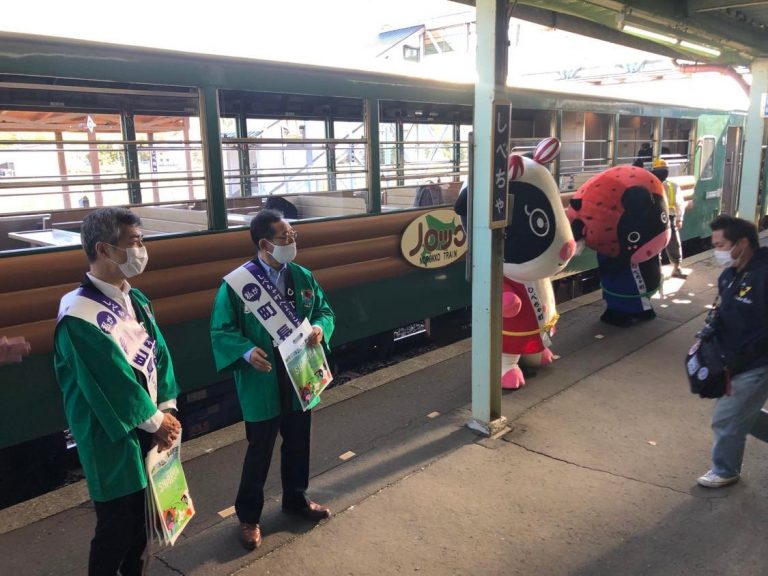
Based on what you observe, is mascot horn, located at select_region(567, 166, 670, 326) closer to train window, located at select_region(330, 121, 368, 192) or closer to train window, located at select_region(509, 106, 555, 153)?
train window, located at select_region(509, 106, 555, 153)

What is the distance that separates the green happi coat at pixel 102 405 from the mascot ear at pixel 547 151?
352 centimetres

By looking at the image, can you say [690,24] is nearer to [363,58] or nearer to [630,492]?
[363,58]

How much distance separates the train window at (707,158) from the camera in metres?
10.4

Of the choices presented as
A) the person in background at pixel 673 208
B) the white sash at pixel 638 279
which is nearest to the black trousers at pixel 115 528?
the white sash at pixel 638 279

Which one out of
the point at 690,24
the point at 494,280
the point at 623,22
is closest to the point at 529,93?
the point at 623,22

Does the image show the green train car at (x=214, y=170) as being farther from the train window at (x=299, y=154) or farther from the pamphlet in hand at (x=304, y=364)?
the pamphlet in hand at (x=304, y=364)

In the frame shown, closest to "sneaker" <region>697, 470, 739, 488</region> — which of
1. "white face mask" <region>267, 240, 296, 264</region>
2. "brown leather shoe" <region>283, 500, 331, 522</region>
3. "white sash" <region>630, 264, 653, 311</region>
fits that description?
"brown leather shoe" <region>283, 500, 331, 522</region>

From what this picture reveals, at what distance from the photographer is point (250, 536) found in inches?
116

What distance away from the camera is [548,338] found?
527cm

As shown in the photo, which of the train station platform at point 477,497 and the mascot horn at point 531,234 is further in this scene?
the mascot horn at point 531,234

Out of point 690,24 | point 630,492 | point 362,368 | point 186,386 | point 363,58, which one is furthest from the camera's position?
point 690,24

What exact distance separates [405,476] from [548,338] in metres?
2.16

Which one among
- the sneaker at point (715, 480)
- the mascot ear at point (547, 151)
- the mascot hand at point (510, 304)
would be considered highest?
the mascot ear at point (547, 151)

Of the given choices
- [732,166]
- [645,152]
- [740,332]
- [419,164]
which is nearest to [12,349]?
[740,332]
